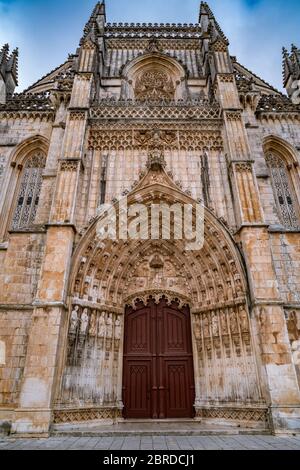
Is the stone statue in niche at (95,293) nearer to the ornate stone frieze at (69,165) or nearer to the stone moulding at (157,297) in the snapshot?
the stone moulding at (157,297)

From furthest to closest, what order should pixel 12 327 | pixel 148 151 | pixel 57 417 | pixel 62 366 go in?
pixel 148 151, pixel 12 327, pixel 62 366, pixel 57 417

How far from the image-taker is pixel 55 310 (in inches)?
300

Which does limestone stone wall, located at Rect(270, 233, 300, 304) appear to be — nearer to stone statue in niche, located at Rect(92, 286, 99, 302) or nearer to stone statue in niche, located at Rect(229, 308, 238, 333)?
stone statue in niche, located at Rect(229, 308, 238, 333)

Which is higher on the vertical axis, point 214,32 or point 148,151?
point 214,32

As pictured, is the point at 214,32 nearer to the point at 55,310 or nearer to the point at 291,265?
the point at 291,265

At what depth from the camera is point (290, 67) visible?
49.5 feet

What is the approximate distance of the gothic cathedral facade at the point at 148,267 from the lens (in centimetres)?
747

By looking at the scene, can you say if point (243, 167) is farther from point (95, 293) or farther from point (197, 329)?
point (95, 293)

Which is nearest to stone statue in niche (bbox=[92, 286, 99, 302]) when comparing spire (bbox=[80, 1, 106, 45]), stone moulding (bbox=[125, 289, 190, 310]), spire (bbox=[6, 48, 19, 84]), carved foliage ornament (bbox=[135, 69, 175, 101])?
stone moulding (bbox=[125, 289, 190, 310])

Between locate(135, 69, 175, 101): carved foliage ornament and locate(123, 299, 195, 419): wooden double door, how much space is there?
11.3 m

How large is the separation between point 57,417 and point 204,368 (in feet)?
13.6

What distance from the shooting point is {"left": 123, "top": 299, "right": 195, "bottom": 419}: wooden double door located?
857 centimetres

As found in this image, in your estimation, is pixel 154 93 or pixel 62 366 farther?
pixel 154 93
